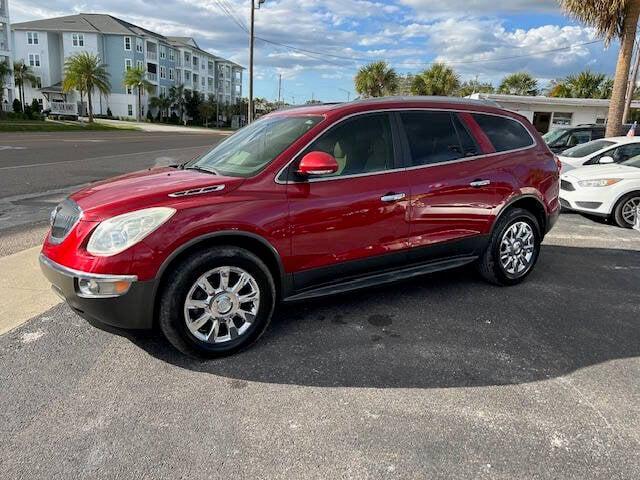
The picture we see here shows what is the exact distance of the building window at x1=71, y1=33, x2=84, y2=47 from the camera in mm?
70625

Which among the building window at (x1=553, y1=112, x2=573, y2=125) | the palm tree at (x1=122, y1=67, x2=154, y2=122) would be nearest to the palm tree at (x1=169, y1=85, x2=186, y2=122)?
the palm tree at (x1=122, y1=67, x2=154, y2=122)

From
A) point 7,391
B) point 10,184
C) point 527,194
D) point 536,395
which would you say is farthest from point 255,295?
point 10,184

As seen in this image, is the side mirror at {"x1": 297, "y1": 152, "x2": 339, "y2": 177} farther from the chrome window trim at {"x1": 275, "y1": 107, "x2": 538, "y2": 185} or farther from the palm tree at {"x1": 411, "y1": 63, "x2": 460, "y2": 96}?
the palm tree at {"x1": 411, "y1": 63, "x2": 460, "y2": 96}

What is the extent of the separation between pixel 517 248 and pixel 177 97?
80.6m

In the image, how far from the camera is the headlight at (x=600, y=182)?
27.8ft

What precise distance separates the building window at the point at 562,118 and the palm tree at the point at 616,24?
18.6 metres

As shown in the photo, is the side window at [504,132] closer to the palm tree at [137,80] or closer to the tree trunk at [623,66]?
the tree trunk at [623,66]

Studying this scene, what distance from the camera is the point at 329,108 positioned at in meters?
4.23

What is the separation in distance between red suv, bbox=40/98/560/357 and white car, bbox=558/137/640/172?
20.0 ft

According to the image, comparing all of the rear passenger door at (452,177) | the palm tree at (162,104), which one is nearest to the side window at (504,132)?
the rear passenger door at (452,177)

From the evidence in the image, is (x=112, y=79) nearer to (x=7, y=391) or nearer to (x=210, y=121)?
(x=210, y=121)

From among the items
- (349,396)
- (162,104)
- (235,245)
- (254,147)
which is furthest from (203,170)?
(162,104)

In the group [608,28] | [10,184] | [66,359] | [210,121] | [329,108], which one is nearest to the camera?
[66,359]

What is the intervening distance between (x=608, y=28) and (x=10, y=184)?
15.5 metres
